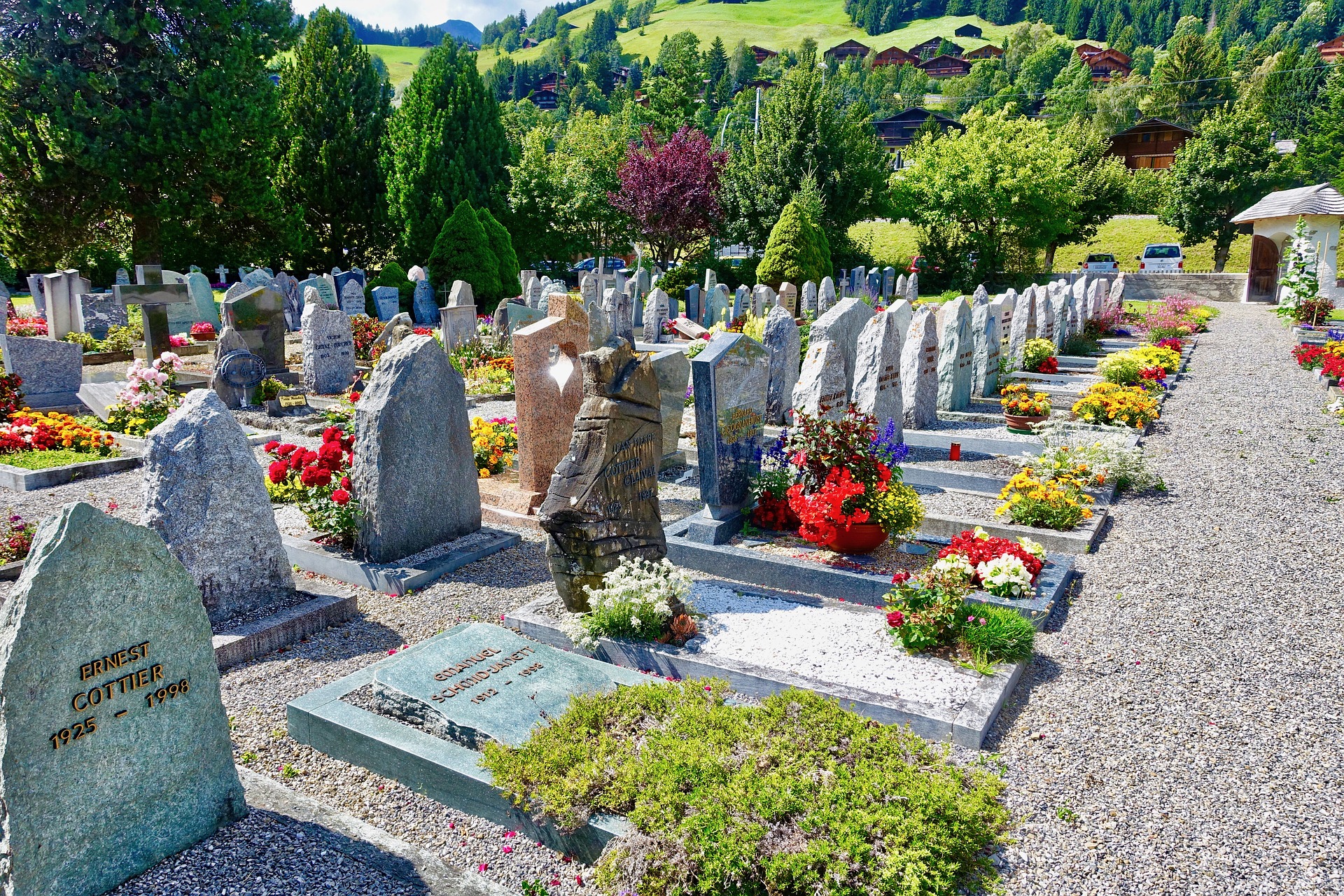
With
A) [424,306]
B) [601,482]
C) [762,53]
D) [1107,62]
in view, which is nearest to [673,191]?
[424,306]

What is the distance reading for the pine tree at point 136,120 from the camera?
25672 mm

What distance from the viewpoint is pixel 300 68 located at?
115ft

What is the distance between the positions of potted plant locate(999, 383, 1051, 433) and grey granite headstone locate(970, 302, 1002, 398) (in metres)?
1.99

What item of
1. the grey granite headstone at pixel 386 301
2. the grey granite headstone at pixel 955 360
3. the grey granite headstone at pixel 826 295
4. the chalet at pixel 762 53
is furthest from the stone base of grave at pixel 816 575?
the chalet at pixel 762 53

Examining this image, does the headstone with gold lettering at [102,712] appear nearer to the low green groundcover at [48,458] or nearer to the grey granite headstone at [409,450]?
the grey granite headstone at [409,450]

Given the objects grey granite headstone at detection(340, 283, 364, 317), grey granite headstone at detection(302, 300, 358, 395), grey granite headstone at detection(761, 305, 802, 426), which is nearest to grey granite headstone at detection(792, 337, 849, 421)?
grey granite headstone at detection(761, 305, 802, 426)

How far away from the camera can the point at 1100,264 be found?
135 feet

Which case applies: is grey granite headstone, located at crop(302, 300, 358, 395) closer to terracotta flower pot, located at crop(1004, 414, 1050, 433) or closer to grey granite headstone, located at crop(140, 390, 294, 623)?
grey granite headstone, located at crop(140, 390, 294, 623)

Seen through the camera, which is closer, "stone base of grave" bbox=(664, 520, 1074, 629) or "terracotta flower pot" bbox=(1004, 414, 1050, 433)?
"stone base of grave" bbox=(664, 520, 1074, 629)

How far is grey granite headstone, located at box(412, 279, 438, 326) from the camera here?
89.0 ft

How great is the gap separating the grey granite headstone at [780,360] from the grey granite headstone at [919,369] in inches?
67.7

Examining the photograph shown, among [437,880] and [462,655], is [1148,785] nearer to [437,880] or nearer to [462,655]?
[437,880]

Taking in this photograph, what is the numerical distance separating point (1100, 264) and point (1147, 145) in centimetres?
3156

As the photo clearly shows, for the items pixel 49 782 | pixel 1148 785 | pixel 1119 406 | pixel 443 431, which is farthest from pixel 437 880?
pixel 1119 406
